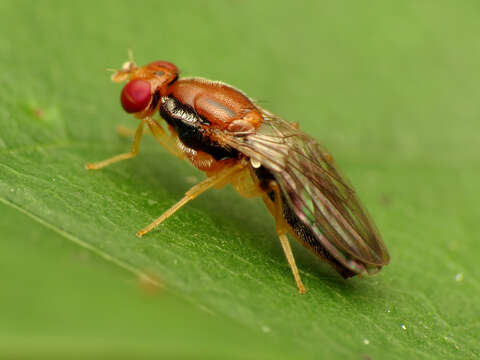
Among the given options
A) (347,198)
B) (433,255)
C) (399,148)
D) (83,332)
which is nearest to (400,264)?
(433,255)

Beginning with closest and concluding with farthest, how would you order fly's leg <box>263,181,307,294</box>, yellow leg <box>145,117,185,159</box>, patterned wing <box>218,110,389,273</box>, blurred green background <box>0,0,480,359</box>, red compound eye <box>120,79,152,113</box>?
blurred green background <box>0,0,480,359</box> < patterned wing <box>218,110,389,273</box> < fly's leg <box>263,181,307,294</box> < red compound eye <box>120,79,152,113</box> < yellow leg <box>145,117,185,159</box>

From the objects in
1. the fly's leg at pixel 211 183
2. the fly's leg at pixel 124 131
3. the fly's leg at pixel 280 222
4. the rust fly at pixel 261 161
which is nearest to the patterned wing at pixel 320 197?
the rust fly at pixel 261 161

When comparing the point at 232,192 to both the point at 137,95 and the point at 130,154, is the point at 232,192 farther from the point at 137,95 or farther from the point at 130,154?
the point at 137,95

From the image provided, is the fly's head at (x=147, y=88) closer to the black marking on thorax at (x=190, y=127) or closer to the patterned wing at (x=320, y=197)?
the black marking on thorax at (x=190, y=127)

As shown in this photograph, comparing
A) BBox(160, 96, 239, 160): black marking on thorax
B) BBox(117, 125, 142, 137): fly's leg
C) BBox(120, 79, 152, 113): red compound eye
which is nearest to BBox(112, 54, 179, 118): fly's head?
BBox(120, 79, 152, 113): red compound eye

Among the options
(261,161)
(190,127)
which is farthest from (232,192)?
(261,161)

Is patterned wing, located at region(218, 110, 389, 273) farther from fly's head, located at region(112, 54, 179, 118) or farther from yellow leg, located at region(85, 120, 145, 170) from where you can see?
yellow leg, located at region(85, 120, 145, 170)

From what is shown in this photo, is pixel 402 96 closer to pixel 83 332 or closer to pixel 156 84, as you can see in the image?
pixel 156 84

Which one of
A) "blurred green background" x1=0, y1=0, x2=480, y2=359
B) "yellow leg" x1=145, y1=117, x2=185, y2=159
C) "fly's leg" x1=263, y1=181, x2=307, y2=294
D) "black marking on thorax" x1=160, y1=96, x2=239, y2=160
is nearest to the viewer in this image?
"blurred green background" x1=0, y1=0, x2=480, y2=359
